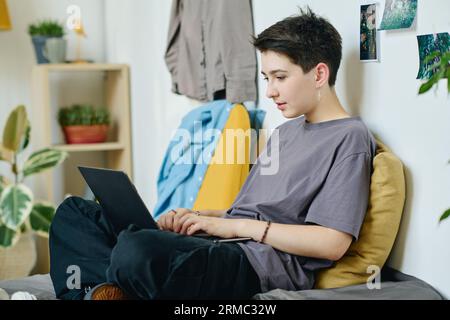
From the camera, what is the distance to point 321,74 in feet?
5.84

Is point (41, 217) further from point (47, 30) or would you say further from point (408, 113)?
point (408, 113)

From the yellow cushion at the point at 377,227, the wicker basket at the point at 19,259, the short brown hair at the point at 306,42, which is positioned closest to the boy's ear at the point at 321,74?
the short brown hair at the point at 306,42

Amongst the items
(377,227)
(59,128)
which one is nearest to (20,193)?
(59,128)

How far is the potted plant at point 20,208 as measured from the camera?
3152 millimetres

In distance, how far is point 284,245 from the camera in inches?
63.9

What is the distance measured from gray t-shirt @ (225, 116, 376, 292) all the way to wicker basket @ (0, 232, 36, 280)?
5.98ft

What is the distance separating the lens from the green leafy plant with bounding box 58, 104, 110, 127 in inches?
141

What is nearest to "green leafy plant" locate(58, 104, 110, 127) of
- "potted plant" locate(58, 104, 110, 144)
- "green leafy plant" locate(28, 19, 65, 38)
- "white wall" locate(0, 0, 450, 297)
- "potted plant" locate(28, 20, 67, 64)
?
"potted plant" locate(58, 104, 110, 144)

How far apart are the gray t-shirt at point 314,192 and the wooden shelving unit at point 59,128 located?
1.92 m

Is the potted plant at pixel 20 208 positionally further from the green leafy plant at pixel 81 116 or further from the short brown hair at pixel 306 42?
the short brown hair at pixel 306 42

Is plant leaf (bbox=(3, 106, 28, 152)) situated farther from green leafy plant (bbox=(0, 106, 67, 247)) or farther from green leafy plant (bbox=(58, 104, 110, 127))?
green leafy plant (bbox=(58, 104, 110, 127))

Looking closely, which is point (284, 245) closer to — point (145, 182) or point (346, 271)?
point (346, 271)
